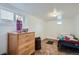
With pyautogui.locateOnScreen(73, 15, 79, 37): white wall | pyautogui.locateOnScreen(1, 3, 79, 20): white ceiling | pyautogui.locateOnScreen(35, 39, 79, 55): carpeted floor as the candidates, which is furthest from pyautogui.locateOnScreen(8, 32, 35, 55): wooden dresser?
pyautogui.locateOnScreen(73, 15, 79, 37): white wall

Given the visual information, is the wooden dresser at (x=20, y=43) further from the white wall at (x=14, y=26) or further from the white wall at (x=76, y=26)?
the white wall at (x=76, y=26)

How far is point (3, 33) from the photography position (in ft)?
6.11

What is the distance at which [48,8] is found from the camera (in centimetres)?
178

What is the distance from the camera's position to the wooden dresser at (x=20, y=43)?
1.83 meters

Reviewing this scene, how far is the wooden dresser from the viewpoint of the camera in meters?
1.83

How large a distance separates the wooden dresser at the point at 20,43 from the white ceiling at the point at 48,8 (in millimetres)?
435

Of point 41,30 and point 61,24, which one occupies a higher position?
point 61,24

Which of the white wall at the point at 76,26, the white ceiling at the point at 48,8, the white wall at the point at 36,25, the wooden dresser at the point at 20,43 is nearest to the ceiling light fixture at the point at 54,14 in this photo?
the white ceiling at the point at 48,8

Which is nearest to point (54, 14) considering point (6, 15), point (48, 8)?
point (48, 8)

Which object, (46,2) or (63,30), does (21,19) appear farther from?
(63,30)

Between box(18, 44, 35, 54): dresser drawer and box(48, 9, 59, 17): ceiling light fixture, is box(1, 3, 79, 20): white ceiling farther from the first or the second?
Answer: box(18, 44, 35, 54): dresser drawer

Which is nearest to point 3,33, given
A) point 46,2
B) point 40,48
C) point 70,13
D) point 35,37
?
point 35,37

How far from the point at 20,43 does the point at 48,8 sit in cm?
82
